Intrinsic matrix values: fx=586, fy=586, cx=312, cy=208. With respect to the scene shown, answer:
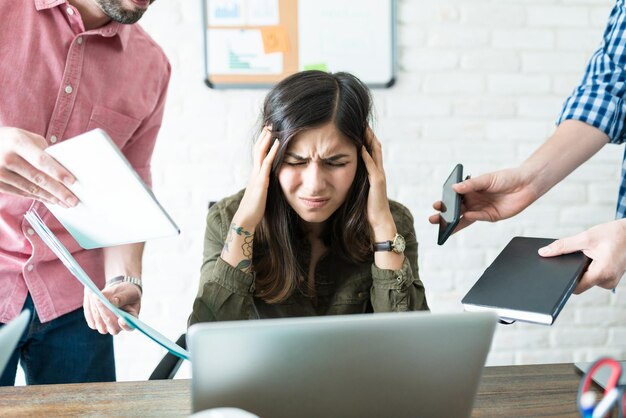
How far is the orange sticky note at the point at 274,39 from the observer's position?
209cm

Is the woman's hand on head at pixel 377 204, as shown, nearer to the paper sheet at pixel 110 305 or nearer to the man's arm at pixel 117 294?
the man's arm at pixel 117 294

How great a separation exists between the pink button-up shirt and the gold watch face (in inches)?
26.4

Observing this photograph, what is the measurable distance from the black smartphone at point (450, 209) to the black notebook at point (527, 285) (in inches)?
8.9

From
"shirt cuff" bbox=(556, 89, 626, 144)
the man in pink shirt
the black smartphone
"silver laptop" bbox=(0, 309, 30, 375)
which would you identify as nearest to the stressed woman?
the black smartphone

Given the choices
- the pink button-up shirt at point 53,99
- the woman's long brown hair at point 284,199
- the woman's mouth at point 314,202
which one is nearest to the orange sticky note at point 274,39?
the woman's long brown hair at point 284,199

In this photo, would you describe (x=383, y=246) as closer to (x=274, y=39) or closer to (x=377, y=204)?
(x=377, y=204)

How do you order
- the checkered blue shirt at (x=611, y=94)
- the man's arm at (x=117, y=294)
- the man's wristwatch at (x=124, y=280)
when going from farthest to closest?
the checkered blue shirt at (x=611, y=94), the man's wristwatch at (x=124, y=280), the man's arm at (x=117, y=294)

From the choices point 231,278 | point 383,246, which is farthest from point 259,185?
point 383,246

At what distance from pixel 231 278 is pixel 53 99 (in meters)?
0.55

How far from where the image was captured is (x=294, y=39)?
210 centimetres

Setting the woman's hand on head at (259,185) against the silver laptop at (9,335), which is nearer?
the silver laptop at (9,335)

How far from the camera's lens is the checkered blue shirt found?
4.48ft

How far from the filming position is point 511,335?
7.72ft

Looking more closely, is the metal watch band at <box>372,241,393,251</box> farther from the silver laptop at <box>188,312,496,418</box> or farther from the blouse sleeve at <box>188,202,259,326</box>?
the silver laptop at <box>188,312,496,418</box>
